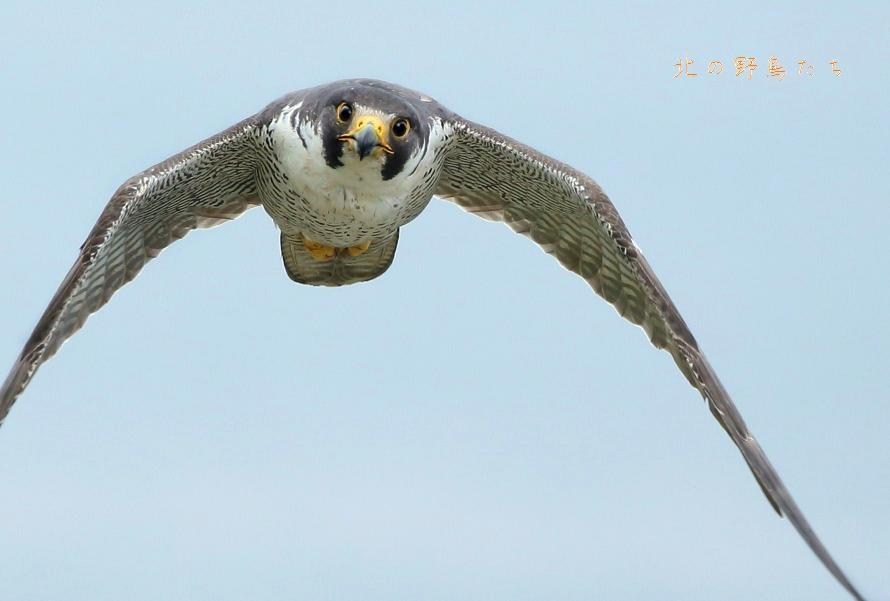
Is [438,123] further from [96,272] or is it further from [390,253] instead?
[96,272]

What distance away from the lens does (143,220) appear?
14203mm

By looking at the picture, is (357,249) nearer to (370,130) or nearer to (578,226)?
(578,226)

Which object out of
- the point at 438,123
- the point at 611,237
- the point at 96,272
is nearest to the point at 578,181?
the point at 611,237

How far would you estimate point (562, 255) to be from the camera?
49.9 ft

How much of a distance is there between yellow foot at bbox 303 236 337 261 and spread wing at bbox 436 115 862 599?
4.29ft

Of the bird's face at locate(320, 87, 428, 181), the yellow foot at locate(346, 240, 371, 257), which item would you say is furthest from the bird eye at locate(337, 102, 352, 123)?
the yellow foot at locate(346, 240, 371, 257)

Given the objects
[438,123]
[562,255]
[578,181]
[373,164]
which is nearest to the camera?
[373,164]

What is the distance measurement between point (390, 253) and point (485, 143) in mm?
1331

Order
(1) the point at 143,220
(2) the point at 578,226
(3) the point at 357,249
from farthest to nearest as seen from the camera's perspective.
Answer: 1. (2) the point at 578,226
2. (3) the point at 357,249
3. (1) the point at 143,220

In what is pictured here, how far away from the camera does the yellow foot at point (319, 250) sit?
1434 cm

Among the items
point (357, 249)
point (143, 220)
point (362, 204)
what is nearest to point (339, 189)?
point (362, 204)

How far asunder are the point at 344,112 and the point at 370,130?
269 mm

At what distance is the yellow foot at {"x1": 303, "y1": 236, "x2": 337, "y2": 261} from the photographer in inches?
565

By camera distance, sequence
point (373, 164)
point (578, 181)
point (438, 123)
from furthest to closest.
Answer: point (578, 181)
point (438, 123)
point (373, 164)
